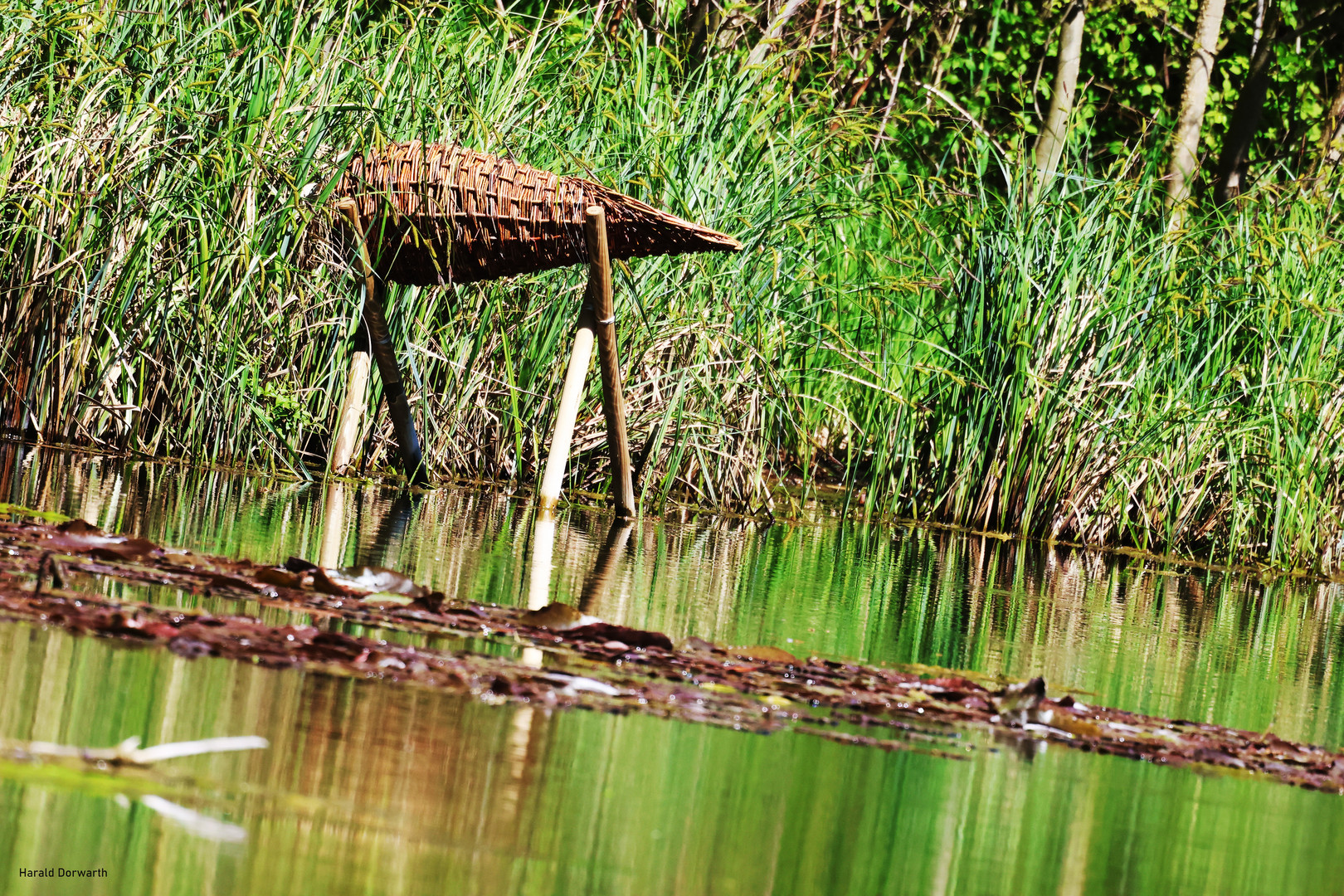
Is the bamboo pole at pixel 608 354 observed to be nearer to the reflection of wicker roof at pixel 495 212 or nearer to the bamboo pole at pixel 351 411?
the reflection of wicker roof at pixel 495 212

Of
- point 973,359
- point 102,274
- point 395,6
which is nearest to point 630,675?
point 102,274

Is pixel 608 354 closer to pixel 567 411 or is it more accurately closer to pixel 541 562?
pixel 567 411

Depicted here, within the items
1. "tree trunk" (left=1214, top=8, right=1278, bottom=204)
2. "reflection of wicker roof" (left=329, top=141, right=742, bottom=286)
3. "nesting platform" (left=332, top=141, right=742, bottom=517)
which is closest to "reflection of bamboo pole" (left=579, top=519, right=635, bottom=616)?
"nesting platform" (left=332, top=141, right=742, bottom=517)

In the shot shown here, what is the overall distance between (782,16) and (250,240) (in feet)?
12.5

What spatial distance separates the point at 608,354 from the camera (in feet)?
18.2


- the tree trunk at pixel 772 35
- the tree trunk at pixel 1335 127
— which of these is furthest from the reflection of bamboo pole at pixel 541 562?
the tree trunk at pixel 1335 127

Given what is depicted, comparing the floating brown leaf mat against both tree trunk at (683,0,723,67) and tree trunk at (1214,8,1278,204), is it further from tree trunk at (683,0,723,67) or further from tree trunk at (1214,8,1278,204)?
tree trunk at (1214,8,1278,204)

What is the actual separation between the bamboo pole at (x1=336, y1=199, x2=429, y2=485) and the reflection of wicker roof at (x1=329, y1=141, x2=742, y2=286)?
7cm

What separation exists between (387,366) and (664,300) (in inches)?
45.1

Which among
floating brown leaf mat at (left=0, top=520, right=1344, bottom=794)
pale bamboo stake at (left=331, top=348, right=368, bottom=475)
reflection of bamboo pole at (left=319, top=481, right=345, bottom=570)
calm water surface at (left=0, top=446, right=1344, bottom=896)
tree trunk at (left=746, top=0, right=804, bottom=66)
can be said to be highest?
tree trunk at (left=746, top=0, right=804, bottom=66)

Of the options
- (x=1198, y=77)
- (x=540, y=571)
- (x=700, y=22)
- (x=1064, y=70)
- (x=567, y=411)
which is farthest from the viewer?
(x=1198, y=77)

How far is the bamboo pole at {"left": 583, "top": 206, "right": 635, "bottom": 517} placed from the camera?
5.20m

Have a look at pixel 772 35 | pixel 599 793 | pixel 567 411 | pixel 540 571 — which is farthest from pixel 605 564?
pixel 772 35

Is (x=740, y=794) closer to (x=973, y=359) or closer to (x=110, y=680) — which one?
(x=110, y=680)
